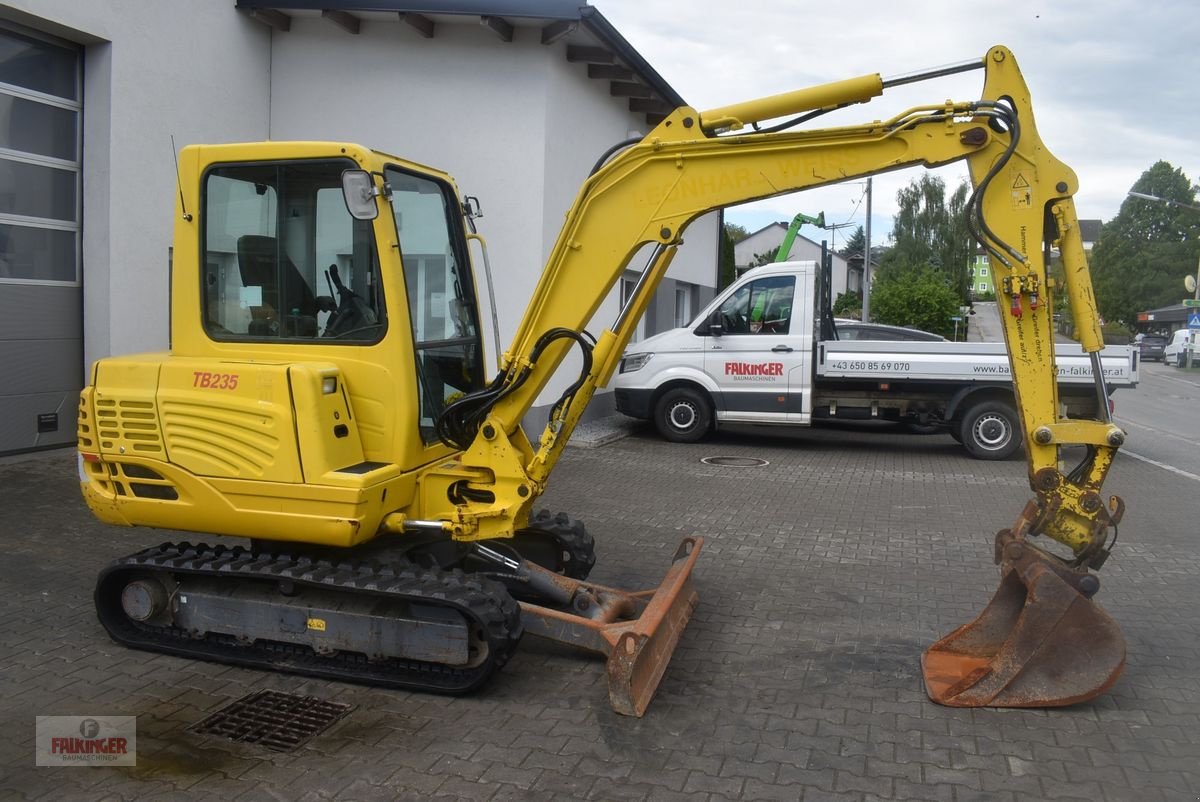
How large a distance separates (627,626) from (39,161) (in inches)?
Result: 344

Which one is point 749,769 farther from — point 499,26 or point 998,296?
point 499,26

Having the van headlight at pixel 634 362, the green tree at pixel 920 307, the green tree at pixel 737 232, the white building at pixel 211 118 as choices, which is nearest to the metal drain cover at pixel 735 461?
the van headlight at pixel 634 362

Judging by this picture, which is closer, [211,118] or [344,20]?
[211,118]

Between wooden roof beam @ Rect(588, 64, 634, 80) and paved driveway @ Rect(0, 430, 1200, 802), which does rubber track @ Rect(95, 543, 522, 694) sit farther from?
wooden roof beam @ Rect(588, 64, 634, 80)

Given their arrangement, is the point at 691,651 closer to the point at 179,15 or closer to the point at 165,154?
the point at 165,154

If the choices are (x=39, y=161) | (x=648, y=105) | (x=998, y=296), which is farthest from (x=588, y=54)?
(x=998, y=296)

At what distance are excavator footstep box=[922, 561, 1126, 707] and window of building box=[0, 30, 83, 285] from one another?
9.66m

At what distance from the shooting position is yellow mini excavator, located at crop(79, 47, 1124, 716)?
4715 millimetres

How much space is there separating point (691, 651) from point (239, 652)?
2.45m

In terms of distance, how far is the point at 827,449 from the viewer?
1390cm

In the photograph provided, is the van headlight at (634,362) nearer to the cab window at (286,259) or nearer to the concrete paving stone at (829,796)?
the cab window at (286,259)

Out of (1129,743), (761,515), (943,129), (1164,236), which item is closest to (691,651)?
(1129,743)

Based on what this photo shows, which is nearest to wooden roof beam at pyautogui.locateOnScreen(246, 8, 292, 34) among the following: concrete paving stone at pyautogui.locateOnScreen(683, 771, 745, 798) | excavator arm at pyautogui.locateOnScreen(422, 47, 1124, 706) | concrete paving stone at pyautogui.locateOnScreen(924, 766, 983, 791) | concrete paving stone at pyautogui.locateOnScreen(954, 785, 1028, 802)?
excavator arm at pyautogui.locateOnScreen(422, 47, 1124, 706)

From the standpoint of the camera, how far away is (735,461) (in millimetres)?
12445
